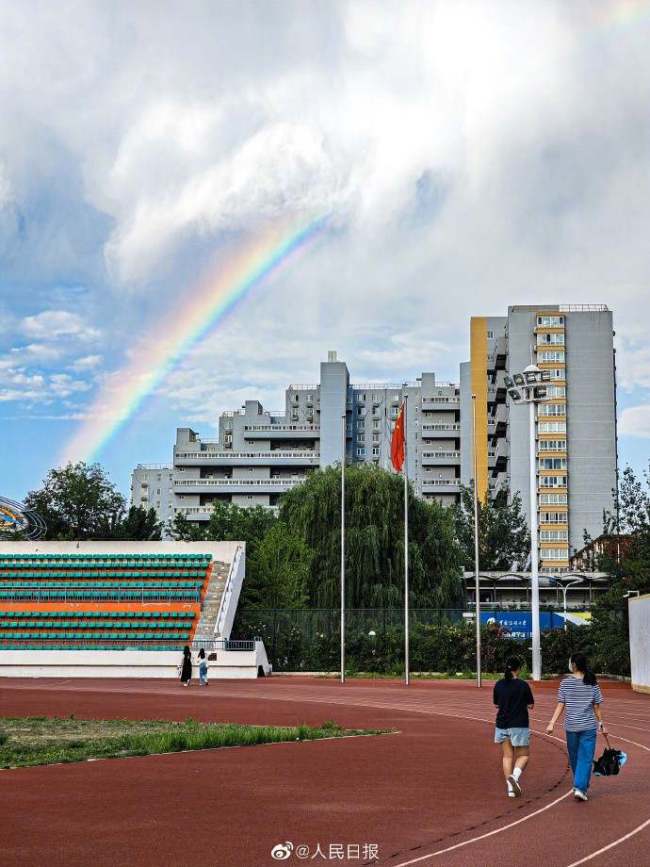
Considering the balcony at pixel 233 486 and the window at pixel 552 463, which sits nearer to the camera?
the window at pixel 552 463

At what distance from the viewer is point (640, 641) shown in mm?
37906

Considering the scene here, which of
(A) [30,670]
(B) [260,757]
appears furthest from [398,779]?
(A) [30,670]

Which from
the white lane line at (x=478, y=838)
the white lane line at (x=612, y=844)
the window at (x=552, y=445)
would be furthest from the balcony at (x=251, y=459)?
the white lane line at (x=612, y=844)

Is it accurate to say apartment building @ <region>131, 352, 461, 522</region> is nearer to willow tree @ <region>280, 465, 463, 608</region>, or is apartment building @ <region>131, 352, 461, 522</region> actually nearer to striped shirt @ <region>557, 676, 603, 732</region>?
willow tree @ <region>280, 465, 463, 608</region>

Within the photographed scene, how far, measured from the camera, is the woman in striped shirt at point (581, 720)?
39.9 feet

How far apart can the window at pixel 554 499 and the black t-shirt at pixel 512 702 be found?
95.4 meters

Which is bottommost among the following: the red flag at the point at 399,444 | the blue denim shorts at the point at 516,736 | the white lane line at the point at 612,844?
the white lane line at the point at 612,844

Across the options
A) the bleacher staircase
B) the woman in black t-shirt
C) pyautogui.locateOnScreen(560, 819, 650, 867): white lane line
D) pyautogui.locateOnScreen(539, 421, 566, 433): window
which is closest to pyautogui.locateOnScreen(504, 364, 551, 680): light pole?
the bleacher staircase

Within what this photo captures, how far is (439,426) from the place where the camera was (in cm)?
13700

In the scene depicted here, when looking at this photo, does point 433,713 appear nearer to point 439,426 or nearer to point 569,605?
point 569,605

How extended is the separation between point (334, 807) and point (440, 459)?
12342 centimetres

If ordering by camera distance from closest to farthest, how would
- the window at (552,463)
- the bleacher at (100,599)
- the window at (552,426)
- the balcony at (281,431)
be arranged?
the bleacher at (100,599), the window at (552,463), the window at (552,426), the balcony at (281,431)

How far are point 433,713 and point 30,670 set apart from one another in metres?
26.0

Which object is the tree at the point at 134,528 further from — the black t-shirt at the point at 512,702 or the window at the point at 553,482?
the black t-shirt at the point at 512,702
